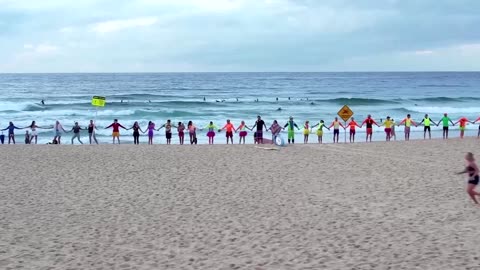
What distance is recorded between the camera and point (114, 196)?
12.4 meters

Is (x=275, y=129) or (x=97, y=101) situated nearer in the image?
(x=275, y=129)

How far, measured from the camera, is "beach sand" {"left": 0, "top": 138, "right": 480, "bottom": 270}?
8016 millimetres

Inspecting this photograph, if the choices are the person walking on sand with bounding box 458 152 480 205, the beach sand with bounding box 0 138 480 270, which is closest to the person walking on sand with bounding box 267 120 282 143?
the beach sand with bounding box 0 138 480 270

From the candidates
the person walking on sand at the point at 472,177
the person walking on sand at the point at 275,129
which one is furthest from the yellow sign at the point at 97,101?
the person walking on sand at the point at 472,177

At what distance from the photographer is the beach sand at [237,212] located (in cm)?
802

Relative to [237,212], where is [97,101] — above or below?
above

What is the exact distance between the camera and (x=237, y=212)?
35.4 ft

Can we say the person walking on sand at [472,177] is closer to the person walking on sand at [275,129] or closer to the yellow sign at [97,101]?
the person walking on sand at [275,129]

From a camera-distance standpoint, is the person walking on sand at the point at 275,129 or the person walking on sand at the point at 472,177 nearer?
the person walking on sand at the point at 472,177

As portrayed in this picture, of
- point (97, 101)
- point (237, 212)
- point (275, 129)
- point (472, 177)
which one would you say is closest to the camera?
point (237, 212)

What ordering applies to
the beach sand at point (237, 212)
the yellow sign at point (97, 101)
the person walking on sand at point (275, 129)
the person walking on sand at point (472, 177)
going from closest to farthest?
the beach sand at point (237, 212) < the person walking on sand at point (472, 177) < the person walking on sand at point (275, 129) < the yellow sign at point (97, 101)

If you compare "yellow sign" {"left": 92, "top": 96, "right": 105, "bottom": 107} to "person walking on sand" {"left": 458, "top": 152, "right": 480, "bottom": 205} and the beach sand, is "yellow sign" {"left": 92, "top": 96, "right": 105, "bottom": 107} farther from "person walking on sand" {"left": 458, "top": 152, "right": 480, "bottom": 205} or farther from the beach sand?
"person walking on sand" {"left": 458, "top": 152, "right": 480, "bottom": 205}

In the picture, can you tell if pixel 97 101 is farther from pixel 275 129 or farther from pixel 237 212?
pixel 237 212

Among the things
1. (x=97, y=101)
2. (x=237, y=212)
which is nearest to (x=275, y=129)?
(x=97, y=101)
